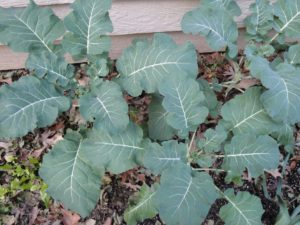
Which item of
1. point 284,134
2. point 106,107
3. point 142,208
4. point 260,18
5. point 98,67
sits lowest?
point 142,208

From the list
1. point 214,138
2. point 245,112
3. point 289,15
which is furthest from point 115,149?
point 289,15

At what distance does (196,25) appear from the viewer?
2.56 metres

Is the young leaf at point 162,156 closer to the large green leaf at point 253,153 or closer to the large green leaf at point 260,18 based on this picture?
the large green leaf at point 253,153

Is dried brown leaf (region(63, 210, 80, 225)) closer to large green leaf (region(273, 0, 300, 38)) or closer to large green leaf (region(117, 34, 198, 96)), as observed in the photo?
large green leaf (region(117, 34, 198, 96))

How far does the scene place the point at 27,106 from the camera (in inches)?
87.5

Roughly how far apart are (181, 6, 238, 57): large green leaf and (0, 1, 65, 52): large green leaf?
2.74 feet

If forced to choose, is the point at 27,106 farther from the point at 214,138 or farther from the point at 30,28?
the point at 214,138

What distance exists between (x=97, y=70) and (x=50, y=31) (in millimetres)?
387

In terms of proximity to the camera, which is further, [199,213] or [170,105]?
[170,105]

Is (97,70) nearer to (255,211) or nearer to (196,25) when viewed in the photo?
(196,25)

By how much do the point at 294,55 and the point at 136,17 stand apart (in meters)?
1.16

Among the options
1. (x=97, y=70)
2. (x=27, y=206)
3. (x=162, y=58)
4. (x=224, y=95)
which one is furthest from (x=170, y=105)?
(x=27, y=206)

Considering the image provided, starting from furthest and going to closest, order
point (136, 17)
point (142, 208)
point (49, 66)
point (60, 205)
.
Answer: point (136, 17) < point (60, 205) < point (142, 208) < point (49, 66)

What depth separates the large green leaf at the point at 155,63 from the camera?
237 cm
